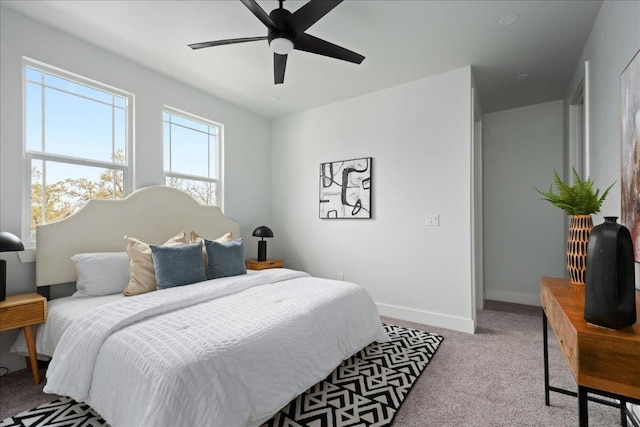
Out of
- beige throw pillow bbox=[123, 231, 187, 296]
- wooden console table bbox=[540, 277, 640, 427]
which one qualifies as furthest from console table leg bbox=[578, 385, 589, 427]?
beige throw pillow bbox=[123, 231, 187, 296]

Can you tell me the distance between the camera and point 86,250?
271 centimetres

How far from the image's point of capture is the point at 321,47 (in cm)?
231

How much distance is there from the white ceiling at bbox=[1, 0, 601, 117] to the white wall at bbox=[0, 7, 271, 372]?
4.9 inches

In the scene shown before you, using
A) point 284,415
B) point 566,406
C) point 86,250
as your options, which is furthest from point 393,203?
point 86,250

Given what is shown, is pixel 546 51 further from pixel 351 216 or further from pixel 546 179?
pixel 351 216

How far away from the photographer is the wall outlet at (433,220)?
3456 millimetres

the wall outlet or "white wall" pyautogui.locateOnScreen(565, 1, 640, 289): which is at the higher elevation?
"white wall" pyautogui.locateOnScreen(565, 1, 640, 289)

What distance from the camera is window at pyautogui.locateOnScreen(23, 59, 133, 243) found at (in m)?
2.60

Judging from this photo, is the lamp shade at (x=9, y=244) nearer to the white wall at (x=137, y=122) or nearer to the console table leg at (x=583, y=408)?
the white wall at (x=137, y=122)

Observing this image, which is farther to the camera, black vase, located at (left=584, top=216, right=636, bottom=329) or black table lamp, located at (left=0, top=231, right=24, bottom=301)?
black table lamp, located at (left=0, top=231, right=24, bottom=301)

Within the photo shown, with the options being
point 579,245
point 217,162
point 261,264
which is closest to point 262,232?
point 261,264

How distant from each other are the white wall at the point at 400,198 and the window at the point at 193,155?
110 centimetres

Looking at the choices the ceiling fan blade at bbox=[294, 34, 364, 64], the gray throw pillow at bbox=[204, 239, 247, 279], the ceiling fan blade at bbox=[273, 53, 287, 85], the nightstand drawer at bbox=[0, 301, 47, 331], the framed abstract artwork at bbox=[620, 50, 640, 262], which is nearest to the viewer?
the framed abstract artwork at bbox=[620, 50, 640, 262]

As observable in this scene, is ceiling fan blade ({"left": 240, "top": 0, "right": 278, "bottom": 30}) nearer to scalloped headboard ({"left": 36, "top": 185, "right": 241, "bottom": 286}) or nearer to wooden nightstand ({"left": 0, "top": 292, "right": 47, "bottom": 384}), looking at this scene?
scalloped headboard ({"left": 36, "top": 185, "right": 241, "bottom": 286})
